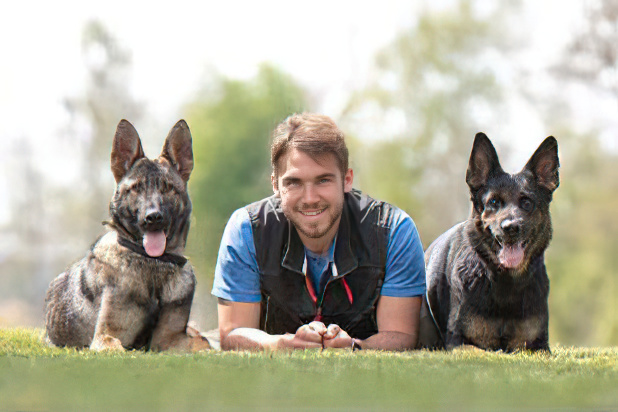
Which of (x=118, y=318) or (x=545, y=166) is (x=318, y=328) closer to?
(x=118, y=318)

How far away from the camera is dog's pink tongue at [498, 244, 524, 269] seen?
4691 millimetres

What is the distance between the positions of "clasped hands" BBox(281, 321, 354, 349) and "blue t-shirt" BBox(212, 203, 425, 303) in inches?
22.8

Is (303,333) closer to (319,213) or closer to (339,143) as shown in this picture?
(319,213)

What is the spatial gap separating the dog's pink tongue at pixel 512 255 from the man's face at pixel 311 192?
119 centimetres

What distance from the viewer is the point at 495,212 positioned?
471cm

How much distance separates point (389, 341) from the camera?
15.1 ft

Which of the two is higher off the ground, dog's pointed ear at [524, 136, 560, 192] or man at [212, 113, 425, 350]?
dog's pointed ear at [524, 136, 560, 192]

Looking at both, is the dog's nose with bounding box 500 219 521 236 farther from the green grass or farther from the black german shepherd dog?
the green grass

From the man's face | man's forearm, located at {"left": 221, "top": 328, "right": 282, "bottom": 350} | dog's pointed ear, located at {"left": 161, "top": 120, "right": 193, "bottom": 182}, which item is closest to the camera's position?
man's forearm, located at {"left": 221, "top": 328, "right": 282, "bottom": 350}

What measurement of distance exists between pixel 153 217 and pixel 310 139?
3.87 ft

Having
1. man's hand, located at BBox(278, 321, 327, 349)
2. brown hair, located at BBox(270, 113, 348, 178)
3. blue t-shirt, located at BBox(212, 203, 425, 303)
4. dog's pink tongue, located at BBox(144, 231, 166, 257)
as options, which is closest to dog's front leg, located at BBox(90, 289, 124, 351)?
dog's pink tongue, located at BBox(144, 231, 166, 257)

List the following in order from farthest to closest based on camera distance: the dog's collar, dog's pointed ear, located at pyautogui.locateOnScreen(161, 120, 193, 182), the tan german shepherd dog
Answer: dog's pointed ear, located at pyautogui.locateOnScreen(161, 120, 193, 182) < the dog's collar < the tan german shepherd dog

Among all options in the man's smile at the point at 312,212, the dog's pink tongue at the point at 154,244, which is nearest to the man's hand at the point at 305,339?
the man's smile at the point at 312,212

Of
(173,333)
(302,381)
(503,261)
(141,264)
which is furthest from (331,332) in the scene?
(141,264)
